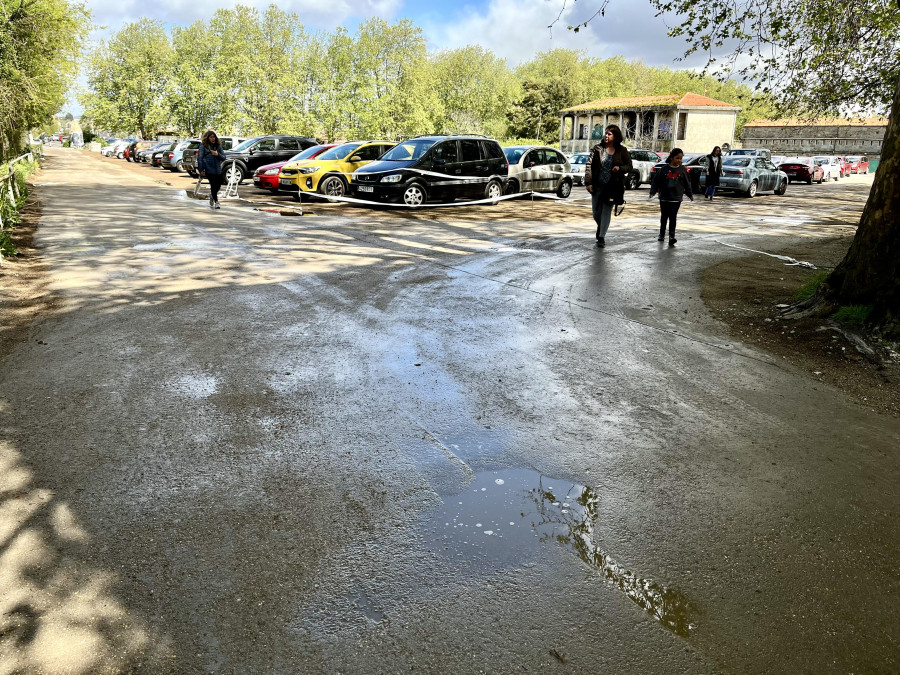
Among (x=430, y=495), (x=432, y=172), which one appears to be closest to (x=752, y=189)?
(x=432, y=172)

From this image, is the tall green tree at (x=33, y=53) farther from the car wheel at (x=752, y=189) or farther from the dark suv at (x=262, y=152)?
the car wheel at (x=752, y=189)

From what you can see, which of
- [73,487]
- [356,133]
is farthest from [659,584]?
[356,133]

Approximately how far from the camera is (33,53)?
24.9 metres

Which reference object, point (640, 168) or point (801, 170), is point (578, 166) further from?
point (801, 170)

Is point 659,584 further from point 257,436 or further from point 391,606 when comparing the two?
point 257,436

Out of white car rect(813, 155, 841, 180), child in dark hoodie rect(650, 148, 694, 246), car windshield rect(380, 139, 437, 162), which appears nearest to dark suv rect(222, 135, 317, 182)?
Result: car windshield rect(380, 139, 437, 162)

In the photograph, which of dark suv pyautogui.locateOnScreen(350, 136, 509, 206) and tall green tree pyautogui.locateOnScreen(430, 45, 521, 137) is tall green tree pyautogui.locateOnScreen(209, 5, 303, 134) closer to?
tall green tree pyautogui.locateOnScreen(430, 45, 521, 137)

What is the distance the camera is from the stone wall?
236 feet

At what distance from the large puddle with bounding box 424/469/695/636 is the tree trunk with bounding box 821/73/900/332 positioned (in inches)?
176

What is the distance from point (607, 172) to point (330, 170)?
36.7 ft

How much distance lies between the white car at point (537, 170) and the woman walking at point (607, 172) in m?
8.19

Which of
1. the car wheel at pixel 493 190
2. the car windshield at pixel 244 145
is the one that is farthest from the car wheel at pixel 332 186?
the car windshield at pixel 244 145

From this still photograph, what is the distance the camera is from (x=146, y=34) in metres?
68.9

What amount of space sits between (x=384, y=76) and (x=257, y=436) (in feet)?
186
